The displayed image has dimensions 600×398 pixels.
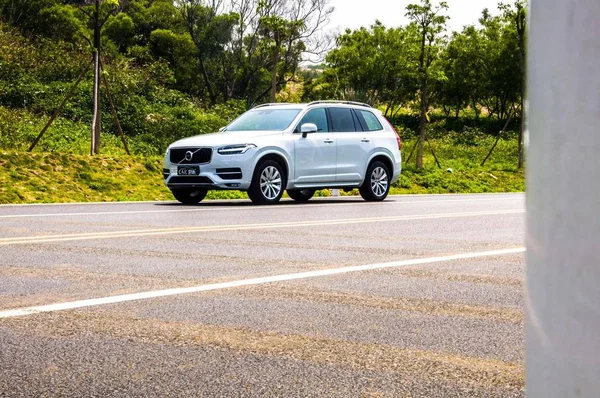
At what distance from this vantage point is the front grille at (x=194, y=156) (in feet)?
53.8

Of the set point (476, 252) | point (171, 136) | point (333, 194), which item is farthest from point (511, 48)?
point (476, 252)

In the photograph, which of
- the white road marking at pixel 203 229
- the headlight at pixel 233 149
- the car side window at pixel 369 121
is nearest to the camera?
the white road marking at pixel 203 229

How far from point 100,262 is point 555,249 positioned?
6.97 metres

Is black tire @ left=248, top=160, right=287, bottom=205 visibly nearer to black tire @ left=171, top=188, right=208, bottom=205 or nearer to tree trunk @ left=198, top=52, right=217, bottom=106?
black tire @ left=171, top=188, right=208, bottom=205

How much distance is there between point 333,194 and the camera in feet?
71.3

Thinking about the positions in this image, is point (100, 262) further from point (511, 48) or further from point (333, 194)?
point (511, 48)

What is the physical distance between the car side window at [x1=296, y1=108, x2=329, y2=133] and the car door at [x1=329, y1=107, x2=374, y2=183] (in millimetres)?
161

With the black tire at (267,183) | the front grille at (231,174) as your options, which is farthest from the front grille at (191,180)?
the black tire at (267,183)

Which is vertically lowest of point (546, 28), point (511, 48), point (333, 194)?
point (333, 194)

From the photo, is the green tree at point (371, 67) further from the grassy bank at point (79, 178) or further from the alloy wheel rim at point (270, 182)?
the alloy wheel rim at point (270, 182)

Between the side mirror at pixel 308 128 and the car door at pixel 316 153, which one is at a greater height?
the side mirror at pixel 308 128

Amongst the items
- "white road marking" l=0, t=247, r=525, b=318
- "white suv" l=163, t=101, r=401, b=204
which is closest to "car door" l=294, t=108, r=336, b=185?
"white suv" l=163, t=101, r=401, b=204

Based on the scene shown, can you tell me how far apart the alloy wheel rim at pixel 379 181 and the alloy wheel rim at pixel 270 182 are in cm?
259

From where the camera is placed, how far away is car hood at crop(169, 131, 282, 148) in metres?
16.4
